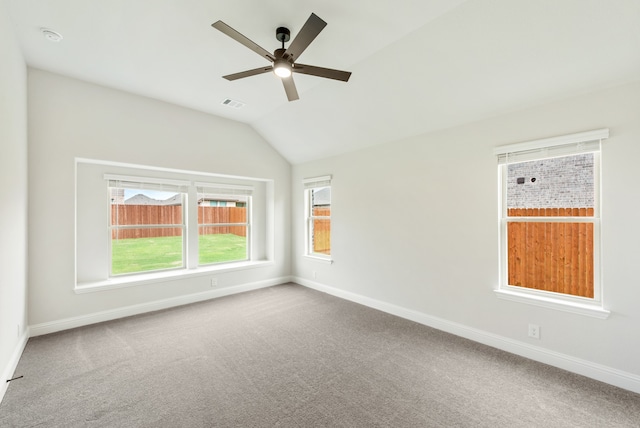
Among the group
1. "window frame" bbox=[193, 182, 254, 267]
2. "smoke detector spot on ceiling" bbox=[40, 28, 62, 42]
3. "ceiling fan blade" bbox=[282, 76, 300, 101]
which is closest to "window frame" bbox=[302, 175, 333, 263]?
"window frame" bbox=[193, 182, 254, 267]

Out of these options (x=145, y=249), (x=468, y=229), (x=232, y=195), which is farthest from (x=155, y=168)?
(x=468, y=229)

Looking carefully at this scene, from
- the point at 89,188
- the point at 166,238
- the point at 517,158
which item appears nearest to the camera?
the point at 517,158

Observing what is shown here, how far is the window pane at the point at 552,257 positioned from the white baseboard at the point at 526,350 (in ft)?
1.96

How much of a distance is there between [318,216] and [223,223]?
5.92 feet

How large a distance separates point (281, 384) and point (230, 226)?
135 inches

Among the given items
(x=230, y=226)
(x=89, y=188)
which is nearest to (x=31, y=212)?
(x=89, y=188)

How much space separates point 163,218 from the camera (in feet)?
14.5

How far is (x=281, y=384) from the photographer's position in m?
2.29

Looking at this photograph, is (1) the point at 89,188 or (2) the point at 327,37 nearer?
(2) the point at 327,37

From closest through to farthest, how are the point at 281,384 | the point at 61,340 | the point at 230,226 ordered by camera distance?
the point at 281,384, the point at 61,340, the point at 230,226

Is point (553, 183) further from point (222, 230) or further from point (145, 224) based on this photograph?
point (145, 224)

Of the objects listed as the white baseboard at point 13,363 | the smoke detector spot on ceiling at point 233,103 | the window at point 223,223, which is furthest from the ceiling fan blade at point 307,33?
the white baseboard at point 13,363

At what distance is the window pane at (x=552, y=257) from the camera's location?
2.52 m

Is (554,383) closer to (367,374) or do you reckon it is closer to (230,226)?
(367,374)
